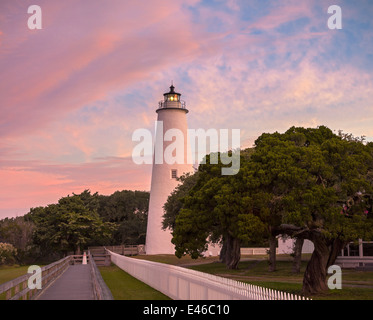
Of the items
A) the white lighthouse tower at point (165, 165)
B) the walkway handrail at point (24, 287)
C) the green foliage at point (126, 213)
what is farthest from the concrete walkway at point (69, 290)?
the green foliage at point (126, 213)

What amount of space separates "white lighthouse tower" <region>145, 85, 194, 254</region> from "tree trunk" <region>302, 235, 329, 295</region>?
37239mm

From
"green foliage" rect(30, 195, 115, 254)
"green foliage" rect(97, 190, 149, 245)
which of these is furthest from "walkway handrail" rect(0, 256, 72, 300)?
"green foliage" rect(97, 190, 149, 245)

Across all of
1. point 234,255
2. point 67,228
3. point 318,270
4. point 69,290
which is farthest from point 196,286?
point 67,228

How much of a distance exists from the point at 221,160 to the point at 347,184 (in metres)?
10.6

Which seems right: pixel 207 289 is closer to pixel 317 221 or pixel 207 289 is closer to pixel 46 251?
pixel 317 221

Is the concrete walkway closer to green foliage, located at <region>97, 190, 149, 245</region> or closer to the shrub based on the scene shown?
the shrub

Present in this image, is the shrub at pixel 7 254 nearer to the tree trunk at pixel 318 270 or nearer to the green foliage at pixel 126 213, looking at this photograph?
the green foliage at pixel 126 213

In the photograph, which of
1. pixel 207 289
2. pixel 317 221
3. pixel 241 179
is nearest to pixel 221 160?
pixel 241 179

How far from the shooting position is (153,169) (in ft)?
204

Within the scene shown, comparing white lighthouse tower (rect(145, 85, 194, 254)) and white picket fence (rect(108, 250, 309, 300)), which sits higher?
white lighthouse tower (rect(145, 85, 194, 254))

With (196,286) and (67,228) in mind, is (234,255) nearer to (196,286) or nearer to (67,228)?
(67,228)

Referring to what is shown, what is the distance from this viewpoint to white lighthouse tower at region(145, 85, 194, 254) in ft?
199

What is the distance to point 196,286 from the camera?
53.6 feet

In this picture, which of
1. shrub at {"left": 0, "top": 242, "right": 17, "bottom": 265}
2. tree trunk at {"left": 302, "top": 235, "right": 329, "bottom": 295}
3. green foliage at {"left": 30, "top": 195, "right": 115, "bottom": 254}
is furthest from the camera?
green foliage at {"left": 30, "top": 195, "right": 115, "bottom": 254}
